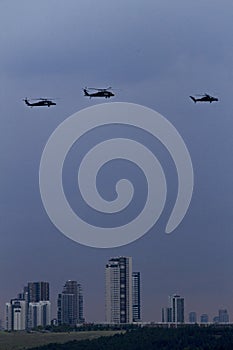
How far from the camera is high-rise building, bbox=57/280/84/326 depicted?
8.16 meters

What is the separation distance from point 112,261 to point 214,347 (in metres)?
0.95

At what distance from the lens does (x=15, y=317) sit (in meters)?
8.23

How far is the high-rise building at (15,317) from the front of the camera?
26.9 ft

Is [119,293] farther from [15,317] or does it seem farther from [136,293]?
[15,317]

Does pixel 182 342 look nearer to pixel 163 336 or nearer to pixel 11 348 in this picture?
pixel 163 336

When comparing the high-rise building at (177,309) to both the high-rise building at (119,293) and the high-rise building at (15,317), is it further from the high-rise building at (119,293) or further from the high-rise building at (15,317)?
the high-rise building at (15,317)

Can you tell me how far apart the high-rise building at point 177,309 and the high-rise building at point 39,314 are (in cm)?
89

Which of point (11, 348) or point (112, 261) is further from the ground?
point (112, 261)

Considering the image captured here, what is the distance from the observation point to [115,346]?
320 inches

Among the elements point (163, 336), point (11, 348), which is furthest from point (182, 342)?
point (11, 348)

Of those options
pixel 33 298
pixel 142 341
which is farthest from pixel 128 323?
pixel 33 298

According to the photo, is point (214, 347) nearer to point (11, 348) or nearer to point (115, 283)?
point (115, 283)

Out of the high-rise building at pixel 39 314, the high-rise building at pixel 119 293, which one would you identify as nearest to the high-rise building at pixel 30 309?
the high-rise building at pixel 39 314

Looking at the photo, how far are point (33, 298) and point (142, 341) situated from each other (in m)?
→ 0.85
